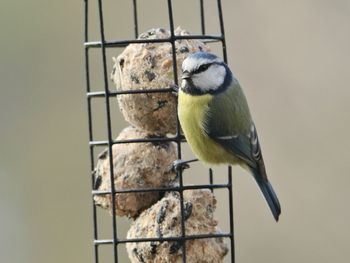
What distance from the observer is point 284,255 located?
610 cm

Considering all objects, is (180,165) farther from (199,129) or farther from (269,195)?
(269,195)

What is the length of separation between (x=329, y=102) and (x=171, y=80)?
2248 millimetres

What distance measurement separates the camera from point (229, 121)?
4.30 m

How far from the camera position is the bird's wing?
14.1 feet

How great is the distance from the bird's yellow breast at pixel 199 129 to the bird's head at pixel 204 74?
0.11 feet

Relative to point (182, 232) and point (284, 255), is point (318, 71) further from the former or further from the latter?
point (182, 232)

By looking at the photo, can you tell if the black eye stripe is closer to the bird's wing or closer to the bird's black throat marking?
the bird's black throat marking

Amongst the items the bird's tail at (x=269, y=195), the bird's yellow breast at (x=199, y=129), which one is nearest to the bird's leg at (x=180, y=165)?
the bird's yellow breast at (x=199, y=129)

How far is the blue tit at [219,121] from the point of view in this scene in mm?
4188

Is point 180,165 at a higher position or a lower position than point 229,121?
lower

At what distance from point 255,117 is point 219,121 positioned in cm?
187

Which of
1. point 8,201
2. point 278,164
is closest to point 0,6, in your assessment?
point 8,201

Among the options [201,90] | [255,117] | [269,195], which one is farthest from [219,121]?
[255,117]

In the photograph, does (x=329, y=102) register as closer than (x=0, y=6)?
Yes
